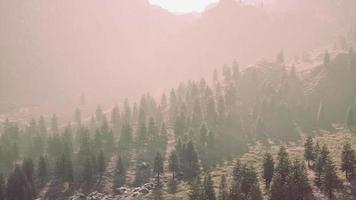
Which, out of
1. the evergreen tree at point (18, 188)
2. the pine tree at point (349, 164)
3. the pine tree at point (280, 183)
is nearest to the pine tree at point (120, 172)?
the evergreen tree at point (18, 188)

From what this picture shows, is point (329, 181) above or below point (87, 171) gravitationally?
above

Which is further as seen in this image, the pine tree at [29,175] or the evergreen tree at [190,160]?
the evergreen tree at [190,160]

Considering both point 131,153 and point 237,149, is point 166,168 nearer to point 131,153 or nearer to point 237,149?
point 131,153

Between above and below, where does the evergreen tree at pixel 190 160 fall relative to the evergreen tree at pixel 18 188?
above

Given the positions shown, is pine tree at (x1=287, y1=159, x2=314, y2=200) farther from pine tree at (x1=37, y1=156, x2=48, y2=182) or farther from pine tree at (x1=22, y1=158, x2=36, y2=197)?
pine tree at (x1=37, y1=156, x2=48, y2=182)

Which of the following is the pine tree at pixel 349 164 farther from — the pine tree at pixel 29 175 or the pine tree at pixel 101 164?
the pine tree at pixel 29 175

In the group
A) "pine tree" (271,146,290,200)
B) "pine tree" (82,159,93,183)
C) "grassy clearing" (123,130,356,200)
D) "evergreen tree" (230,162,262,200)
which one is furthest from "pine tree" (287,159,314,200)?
"pine tree" (82,159,93,183)

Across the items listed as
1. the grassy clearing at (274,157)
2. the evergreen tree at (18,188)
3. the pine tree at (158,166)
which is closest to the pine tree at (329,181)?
the grassy clearing at (274,157)

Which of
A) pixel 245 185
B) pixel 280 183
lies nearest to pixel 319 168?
pixel 280 183

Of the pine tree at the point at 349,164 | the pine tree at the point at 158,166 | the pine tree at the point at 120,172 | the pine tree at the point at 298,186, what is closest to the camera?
the pine tree at the point at 298,186

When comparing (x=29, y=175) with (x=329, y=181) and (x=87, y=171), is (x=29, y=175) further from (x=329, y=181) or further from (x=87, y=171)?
(x=329, y=181)

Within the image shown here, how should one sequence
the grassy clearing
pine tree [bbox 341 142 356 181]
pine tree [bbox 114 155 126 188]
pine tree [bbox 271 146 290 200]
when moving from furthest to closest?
pine tree [bbox 114 155 126 188] → the grassy clearing → pine tree [bbox 341 142 356 181] → pine tree [bbox 271 146 290 200]

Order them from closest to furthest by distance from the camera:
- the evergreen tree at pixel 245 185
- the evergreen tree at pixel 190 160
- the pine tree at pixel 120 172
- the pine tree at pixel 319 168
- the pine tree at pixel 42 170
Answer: the evergreen tree at pixel 245 185 → the pine tree at pixel 319 168 → the pine tree at pixel 120 172 → the evergreen tree at pixel 190 160 → the pine tree at pixel 42 170

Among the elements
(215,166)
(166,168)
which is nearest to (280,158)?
(215,166)
